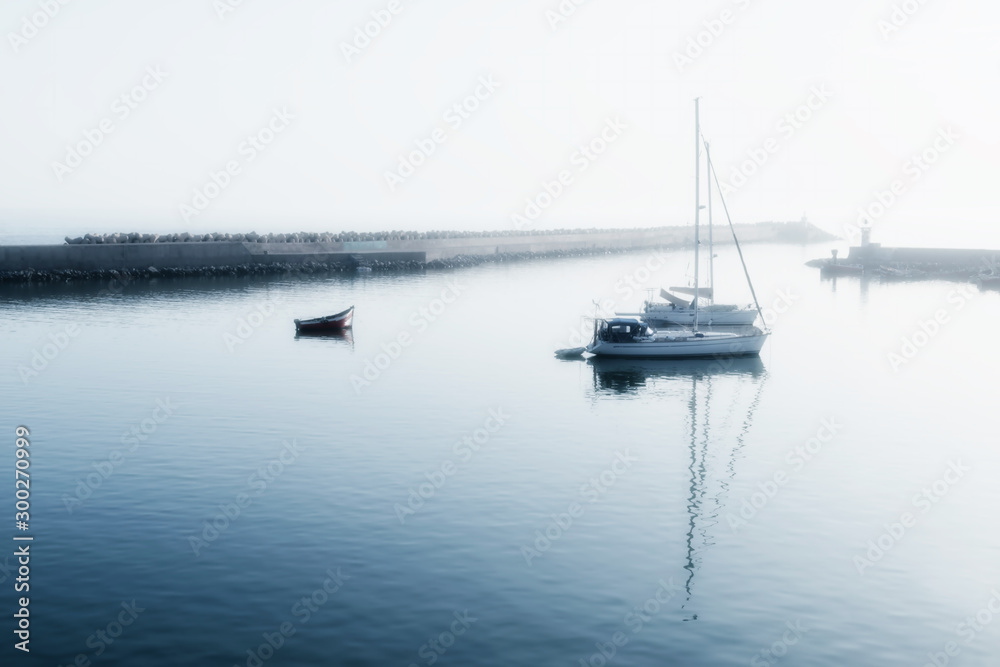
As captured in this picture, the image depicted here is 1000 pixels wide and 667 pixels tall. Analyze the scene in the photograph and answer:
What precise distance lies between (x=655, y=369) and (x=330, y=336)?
18624mm

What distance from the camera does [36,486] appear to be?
79.6 ft

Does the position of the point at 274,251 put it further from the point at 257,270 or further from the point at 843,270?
the point at 843,270

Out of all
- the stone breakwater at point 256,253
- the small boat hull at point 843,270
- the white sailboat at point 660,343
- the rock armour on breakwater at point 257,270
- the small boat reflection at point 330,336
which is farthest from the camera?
the small boat hull at point 843,270

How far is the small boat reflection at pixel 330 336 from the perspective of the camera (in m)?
52.4

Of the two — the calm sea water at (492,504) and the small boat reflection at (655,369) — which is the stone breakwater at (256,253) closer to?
the calm sea water at (492,504)

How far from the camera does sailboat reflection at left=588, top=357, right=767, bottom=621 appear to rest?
2306 centimetres

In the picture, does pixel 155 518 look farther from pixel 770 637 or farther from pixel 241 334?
pixel 241 334

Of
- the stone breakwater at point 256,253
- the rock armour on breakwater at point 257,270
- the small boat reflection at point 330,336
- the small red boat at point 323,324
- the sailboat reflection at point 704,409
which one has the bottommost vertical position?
the sailboat reflection at point 704,409

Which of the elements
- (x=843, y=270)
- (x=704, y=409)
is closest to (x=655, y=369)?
(x=704, y=409)

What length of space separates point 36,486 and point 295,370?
A: 1873 centimetres

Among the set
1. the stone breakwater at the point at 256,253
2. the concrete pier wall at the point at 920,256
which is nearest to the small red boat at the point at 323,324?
the stone breakwater at the point at 256,253

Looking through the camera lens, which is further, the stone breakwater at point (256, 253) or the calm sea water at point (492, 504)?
the stone breakwater at point (256, 253)

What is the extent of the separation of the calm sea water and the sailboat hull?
1090 mm

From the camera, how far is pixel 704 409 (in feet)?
121
